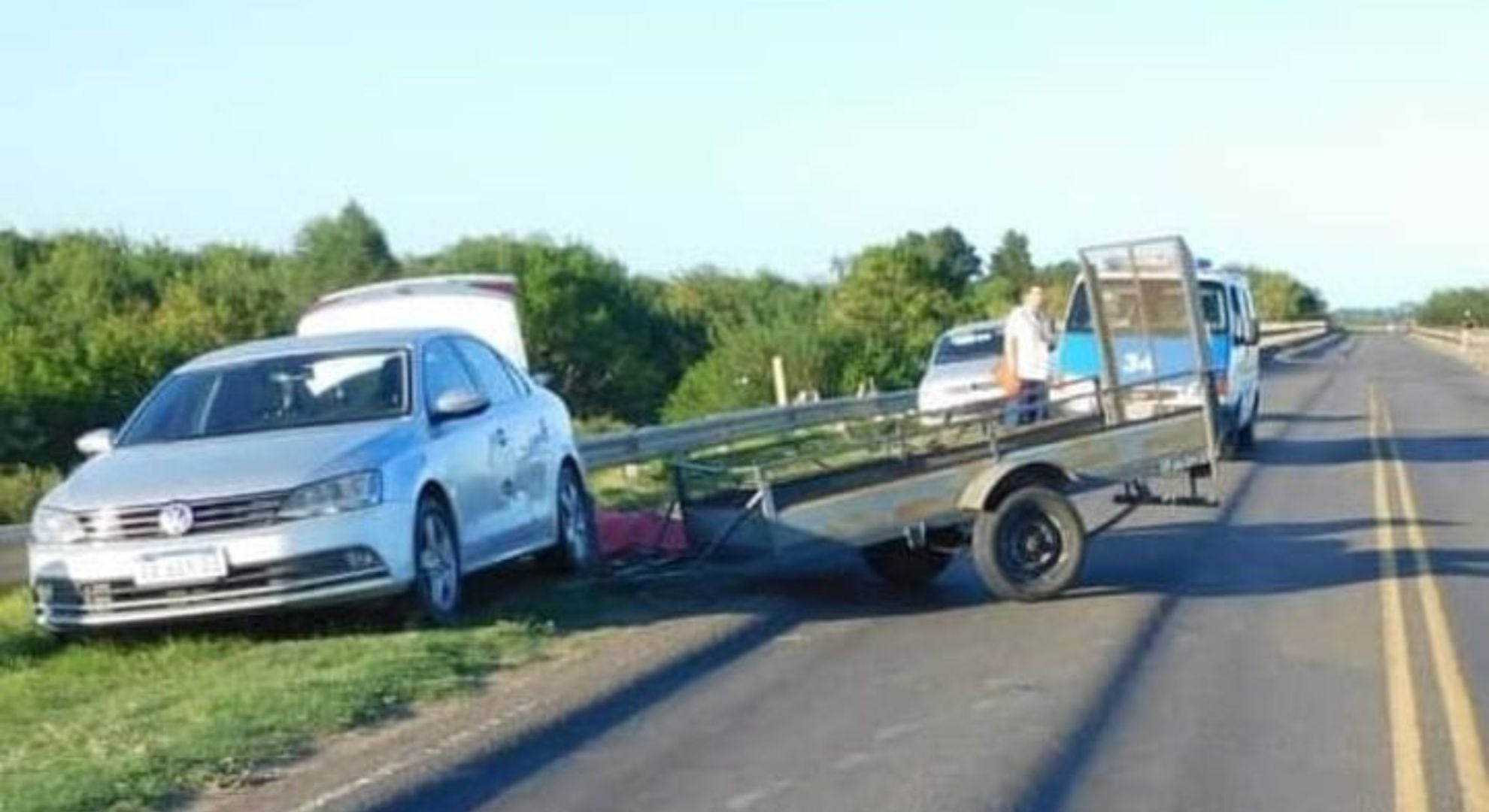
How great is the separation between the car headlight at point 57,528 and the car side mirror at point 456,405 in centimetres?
210

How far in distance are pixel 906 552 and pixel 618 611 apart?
2011 mm

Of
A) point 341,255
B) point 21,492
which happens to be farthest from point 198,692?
point 341,255

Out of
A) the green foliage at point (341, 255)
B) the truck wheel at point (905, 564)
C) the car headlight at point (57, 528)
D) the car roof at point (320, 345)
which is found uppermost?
the green foliage at point (341, 255)

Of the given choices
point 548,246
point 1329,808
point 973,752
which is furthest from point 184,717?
point 548,246

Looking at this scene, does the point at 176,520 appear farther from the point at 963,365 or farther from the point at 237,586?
the point at 963,365

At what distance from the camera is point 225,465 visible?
39.3 feet

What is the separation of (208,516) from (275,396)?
5.54 ft

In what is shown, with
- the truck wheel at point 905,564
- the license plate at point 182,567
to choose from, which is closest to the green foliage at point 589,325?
the truck wheel at point 905,564

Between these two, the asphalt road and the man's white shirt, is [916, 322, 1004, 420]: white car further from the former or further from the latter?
the asphalt road

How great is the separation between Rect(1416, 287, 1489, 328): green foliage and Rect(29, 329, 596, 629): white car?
117750mm

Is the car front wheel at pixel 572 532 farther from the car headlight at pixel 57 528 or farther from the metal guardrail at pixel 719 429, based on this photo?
the car headlight at pixel 57 528

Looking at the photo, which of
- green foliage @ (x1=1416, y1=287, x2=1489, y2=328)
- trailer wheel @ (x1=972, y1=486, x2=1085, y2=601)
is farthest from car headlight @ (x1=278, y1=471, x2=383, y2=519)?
green foliage @ (x1=1416, y1=287, x2=1489, y2=328)

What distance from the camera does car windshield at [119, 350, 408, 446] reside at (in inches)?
512

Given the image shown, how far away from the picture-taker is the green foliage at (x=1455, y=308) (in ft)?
443
